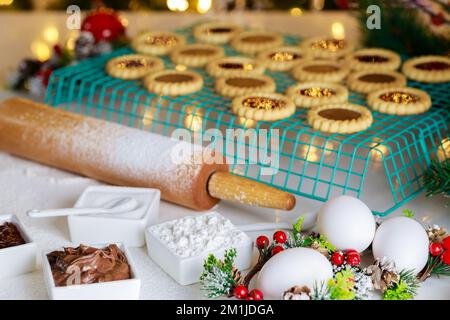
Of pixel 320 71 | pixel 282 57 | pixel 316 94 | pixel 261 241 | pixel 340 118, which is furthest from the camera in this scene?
pixel 282 57

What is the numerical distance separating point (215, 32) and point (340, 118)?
706 mm

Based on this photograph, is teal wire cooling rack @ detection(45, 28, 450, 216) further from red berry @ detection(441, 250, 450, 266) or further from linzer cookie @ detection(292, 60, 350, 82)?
red berry @ detection(441, 250, 450, 266)

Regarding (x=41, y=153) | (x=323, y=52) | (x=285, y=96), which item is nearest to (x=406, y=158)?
(x=285, y=96)

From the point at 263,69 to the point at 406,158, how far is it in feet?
1.46

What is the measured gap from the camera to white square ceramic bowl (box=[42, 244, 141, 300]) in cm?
112

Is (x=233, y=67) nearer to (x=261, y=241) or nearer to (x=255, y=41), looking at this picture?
(x=255, y=41)

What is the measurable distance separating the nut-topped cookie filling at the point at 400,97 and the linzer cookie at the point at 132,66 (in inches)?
23.6

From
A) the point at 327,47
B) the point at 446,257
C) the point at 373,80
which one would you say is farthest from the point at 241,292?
the point at 327,47

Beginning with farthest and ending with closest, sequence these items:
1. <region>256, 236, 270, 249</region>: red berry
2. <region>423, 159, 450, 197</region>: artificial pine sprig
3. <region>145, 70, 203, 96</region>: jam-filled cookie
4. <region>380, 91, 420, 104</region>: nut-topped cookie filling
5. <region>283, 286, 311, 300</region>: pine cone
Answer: <region>145, 70, 203, 96</region>: jam-filled cookie
<region>380, 91, 420, 104</region>: nut-topped cookie filling
<region>423, 159, 450, 197</region>: artificial pine sprig
<region>256, 236, 270, 249</region>: red berry
<region>283, 286, 311, 300</region>: pine cone

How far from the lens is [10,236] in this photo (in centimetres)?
128

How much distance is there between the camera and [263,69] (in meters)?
1.90

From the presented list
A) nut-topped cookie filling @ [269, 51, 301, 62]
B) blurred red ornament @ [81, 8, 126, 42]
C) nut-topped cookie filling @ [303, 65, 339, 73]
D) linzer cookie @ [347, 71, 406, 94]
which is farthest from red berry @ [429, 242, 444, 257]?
blurred red ornament @ [81, 8, 126, 42]

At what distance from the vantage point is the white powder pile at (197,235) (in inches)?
49.1

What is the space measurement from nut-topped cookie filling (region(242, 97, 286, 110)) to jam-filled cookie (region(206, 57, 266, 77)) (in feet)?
0.62
